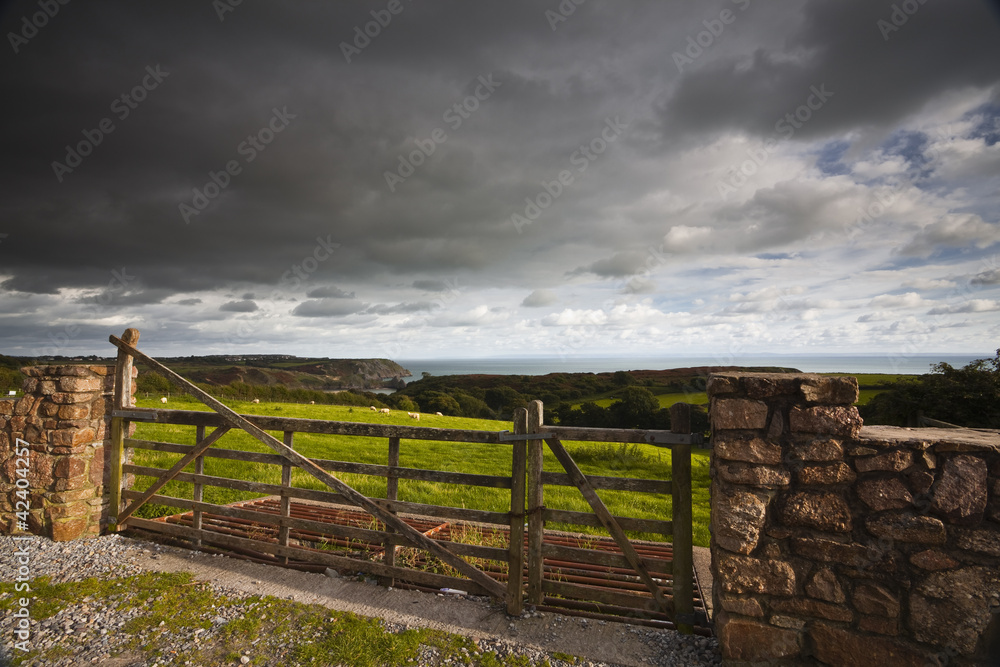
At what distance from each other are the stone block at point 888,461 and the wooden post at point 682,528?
4.36ft

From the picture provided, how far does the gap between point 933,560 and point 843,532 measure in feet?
1.93

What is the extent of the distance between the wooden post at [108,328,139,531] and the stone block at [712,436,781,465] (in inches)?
301

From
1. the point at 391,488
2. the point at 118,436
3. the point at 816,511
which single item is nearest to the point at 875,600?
the point at 816,511

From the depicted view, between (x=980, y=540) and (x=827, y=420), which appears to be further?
(x=827, y=420)

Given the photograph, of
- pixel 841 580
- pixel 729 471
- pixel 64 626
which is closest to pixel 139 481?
pixel 64 626

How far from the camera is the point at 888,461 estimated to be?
3.60 metres

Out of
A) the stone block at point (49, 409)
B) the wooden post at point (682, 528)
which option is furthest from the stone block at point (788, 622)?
the stone block at point (49, 409)

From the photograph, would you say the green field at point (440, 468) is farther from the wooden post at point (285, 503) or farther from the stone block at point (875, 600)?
the stone block at point (875, 600)

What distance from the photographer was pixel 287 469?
18.4ft

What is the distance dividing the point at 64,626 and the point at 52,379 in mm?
3477

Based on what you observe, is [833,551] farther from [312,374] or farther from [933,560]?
[312,374]

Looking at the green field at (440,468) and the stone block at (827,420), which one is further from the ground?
the stone block at (827,420)

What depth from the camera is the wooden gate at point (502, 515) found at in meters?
4.45

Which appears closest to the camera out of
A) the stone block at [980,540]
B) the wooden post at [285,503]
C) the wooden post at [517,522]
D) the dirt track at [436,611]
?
the stone block at [980,540]
